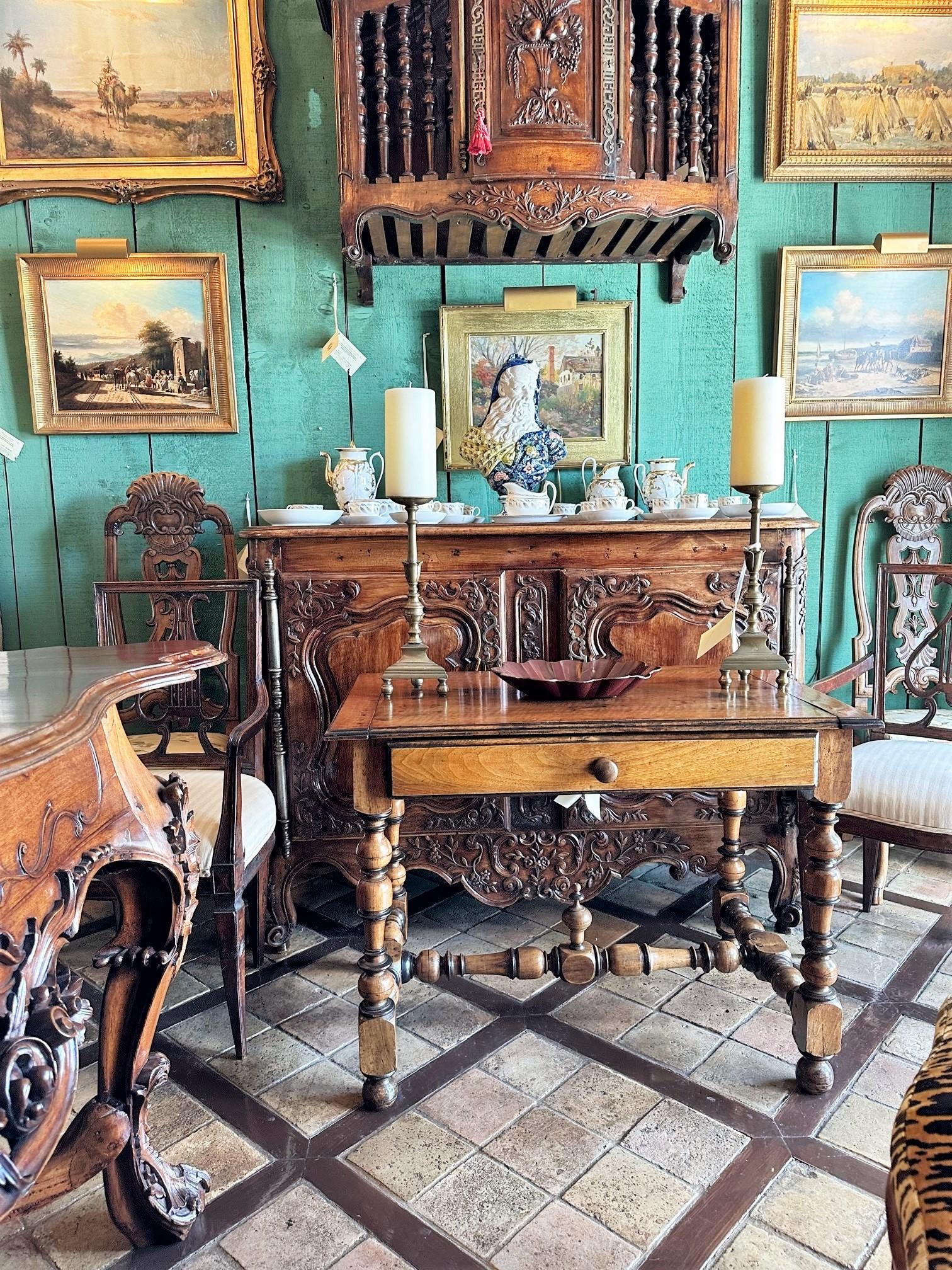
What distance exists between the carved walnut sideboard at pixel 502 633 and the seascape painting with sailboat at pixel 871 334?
3.14 feet

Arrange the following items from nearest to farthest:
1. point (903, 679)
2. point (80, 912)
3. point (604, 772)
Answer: point (80, 912)
point (604, 772)
point (903, 679)

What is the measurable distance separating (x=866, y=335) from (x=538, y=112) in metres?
1.57

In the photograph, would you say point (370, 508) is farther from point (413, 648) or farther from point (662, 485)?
point (662, 485)

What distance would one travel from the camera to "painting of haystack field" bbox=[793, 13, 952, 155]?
9.54 feet

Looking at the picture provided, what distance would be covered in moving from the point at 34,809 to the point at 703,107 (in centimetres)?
266

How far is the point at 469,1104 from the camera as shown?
179cm

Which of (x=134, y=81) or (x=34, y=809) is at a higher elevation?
(x=134, y=81)

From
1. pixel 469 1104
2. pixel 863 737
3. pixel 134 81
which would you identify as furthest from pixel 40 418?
pixel 863 737

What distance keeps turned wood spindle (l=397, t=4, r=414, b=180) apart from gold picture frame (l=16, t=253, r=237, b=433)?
2.87 ft

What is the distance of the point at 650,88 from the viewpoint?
2.39 meters

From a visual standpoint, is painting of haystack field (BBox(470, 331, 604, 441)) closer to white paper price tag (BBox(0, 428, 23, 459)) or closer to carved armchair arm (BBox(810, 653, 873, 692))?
carved armchair arm (BBox(810, 653, 873, 692))

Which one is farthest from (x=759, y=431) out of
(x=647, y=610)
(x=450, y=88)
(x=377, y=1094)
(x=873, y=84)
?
(x=873, y=84)

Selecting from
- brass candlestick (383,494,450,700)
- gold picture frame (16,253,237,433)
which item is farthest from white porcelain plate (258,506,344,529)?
brass candlestick (383,494,450,700)

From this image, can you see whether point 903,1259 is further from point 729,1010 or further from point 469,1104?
point 729,1010
